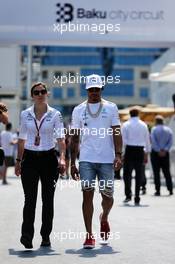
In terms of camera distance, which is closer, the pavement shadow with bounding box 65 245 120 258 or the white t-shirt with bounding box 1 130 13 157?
the pavement shadow with bounding box 65 245 120 258

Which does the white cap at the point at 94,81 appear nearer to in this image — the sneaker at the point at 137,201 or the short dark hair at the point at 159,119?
the sneaker at the point at 137,201

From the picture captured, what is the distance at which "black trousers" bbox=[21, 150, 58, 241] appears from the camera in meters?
8.48

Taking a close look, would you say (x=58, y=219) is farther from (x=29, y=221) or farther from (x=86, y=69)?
(x=86, y=69)

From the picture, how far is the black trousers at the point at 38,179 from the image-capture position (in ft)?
27.8

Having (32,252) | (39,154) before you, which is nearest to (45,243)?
(32,252)

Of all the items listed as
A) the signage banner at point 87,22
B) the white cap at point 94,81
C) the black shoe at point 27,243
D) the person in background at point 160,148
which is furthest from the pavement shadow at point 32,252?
the person in background at point 160,148

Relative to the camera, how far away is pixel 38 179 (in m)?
8.49

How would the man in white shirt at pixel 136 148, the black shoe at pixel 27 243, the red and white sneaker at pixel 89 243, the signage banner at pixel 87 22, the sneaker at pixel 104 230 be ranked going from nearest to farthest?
the black shoe at pixel 27 243 < the red and white sneaker at pixel 89 243 < the sneaker at pixel 104 230 < the man in white shirt at pixel 136 148 < the signage banner at pixel 87 22

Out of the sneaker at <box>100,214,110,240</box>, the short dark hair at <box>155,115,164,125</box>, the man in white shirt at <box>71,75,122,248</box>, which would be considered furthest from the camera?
the short dark hair at <box>155,115,164,125</box>

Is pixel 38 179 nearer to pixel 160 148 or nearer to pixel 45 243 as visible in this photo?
pixel 45 243

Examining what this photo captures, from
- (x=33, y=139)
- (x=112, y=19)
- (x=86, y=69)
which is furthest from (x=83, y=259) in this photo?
(x=86, y=69)

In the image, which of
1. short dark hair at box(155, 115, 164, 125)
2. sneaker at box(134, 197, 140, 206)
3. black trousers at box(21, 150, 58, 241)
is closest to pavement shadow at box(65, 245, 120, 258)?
black trousers at box(21, 150, 58, 241)

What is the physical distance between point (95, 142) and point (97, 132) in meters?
0.11

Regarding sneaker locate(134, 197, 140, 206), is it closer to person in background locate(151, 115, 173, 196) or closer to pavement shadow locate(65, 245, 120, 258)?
person in background locate(151, 115, 173, 196)
